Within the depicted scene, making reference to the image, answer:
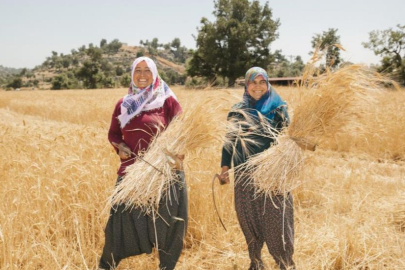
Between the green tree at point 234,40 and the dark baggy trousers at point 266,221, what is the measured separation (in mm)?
26776

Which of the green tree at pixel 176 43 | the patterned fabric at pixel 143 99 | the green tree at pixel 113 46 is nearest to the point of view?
the patterned fabric at pixel 143 99

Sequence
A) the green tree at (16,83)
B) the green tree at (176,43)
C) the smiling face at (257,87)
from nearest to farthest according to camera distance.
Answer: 1. the smiling face at (257,87)
2. the green tree at (16,83)
3. the green tree at (176,43)

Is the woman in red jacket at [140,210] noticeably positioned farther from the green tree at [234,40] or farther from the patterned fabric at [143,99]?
the green tree at [234,40]

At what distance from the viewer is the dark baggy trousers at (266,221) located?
1998mm

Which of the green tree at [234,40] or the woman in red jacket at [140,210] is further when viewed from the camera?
the green tree at [234,40]

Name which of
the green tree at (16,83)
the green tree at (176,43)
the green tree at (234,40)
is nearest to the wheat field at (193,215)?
the green tree at (234,40)

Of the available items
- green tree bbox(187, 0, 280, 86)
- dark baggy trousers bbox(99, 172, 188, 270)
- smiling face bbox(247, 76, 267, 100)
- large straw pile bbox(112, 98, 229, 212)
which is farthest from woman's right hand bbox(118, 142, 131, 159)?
green tree bbox(187, 0, 280, 86)

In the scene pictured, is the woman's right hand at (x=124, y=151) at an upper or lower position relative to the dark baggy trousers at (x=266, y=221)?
upper

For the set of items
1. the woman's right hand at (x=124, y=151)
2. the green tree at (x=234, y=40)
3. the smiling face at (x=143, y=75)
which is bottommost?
the woman's right hand at (x=124, y=151)

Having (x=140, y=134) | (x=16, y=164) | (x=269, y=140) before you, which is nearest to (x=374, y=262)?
(x=269, y=140)

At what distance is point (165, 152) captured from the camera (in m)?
1.96

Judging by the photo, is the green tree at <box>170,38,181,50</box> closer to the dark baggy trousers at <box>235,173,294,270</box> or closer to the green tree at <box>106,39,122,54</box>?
the green tree at <box>106,39,122,54</box>

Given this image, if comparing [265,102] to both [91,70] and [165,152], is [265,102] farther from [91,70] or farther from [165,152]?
[91,70]

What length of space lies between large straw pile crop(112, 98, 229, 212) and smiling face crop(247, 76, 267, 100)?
0.22 m
